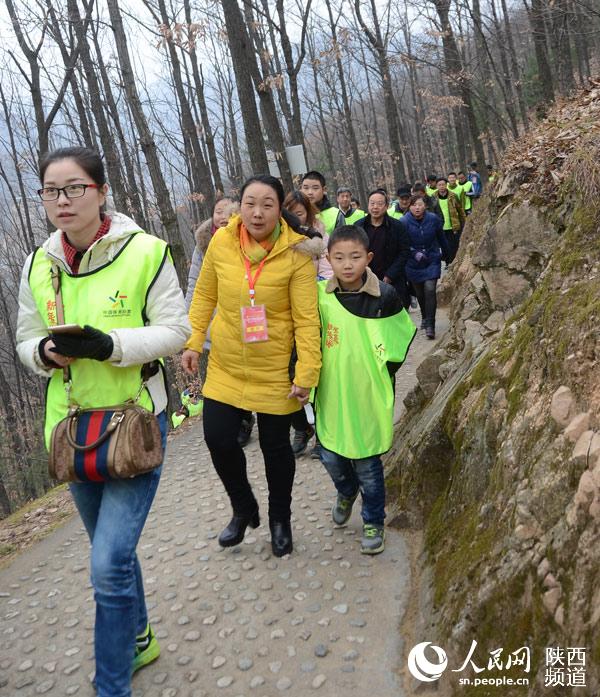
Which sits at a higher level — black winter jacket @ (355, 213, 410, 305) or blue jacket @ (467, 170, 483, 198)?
blue jacket @ (467, 170, 483, 198)

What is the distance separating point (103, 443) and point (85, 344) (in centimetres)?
41

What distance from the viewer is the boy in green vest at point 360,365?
139 inches

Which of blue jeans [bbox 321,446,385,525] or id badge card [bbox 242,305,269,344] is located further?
blue jeans [bbox 321,446,385,525]

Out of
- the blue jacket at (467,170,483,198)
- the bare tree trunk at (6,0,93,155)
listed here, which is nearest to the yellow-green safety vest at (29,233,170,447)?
the bare tree trunk at (6,0,93,155)

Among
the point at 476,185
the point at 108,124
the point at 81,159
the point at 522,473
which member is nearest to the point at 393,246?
the point at 522,473

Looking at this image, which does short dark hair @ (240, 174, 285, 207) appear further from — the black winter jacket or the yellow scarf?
the black winter jacket

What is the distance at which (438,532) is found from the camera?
335cm

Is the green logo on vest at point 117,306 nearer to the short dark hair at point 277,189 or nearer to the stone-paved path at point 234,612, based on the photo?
the short dark hair at point 277,189

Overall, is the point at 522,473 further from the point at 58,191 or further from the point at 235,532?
the point at 58,191

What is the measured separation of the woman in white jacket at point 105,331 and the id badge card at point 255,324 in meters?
0.81

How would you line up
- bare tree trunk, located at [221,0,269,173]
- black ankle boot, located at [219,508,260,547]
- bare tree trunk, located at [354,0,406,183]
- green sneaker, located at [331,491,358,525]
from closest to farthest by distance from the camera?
black ankle boot, located at [219,508,260,547] → green sneaker, located at [331,491,358,525] → bare tree trunk, located at [221,0,269,173] → bare tree trunk, located at [354,0,406,183]

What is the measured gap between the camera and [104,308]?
2443mm

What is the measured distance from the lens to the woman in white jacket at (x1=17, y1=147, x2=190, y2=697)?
7.86 feet

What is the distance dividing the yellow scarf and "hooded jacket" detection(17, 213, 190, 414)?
885mm
